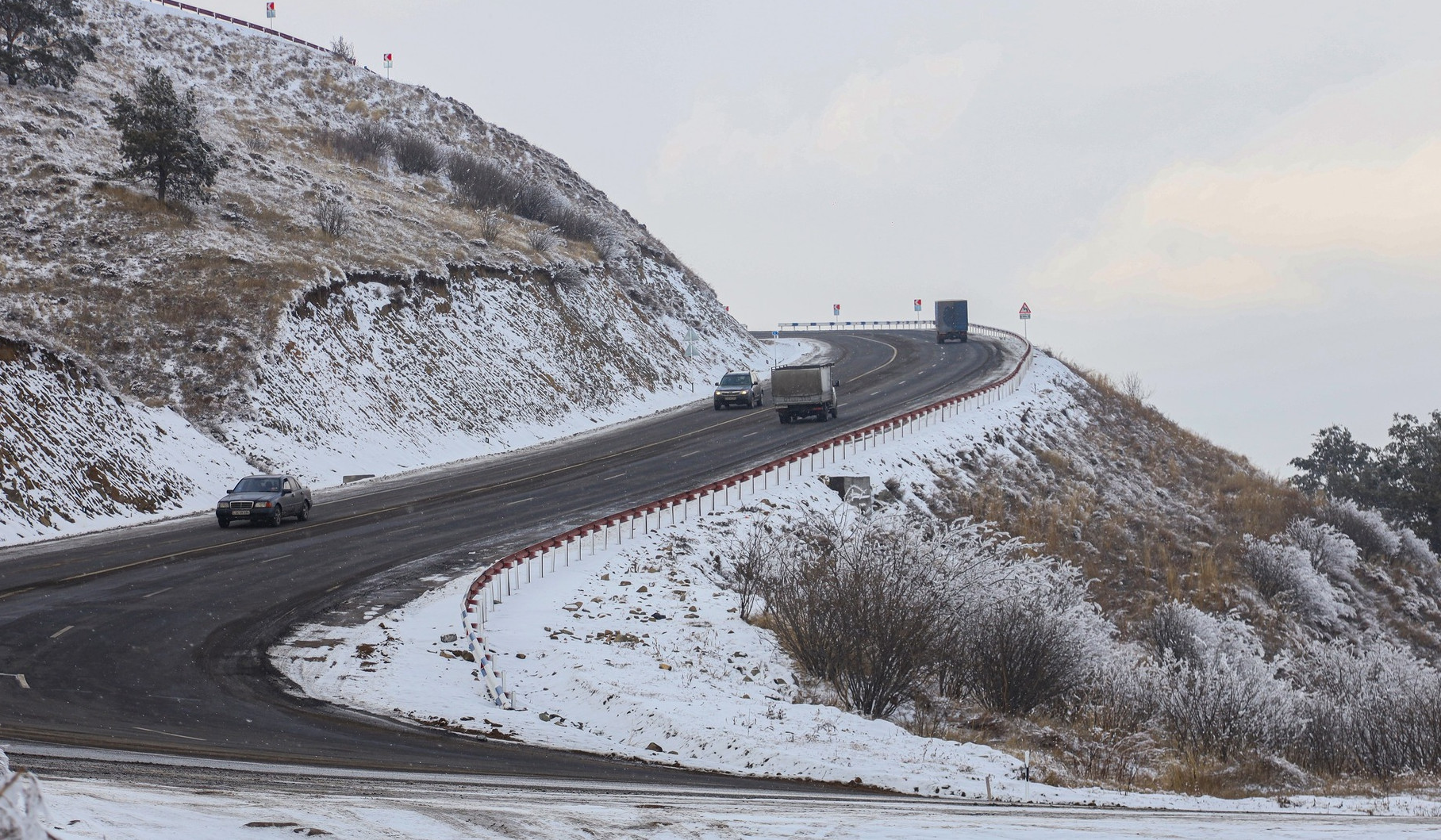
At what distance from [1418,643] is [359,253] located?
1733 inches

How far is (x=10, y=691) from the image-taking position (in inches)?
587

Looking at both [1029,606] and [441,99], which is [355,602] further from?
[441,99]

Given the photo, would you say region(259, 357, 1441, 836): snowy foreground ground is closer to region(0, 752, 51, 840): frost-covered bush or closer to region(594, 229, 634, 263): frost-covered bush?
region(0, 752, 51, 840): frost-covered bush

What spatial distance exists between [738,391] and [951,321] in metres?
28.0

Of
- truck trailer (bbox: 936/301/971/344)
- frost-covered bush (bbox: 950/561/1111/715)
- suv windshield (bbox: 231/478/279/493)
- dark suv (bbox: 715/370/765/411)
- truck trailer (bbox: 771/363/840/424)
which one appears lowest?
frost-covered bush (bbox: 950/561/1111/715)

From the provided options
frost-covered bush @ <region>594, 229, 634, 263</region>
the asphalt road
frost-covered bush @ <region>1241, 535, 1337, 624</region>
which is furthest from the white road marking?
frost-covered bush @ <region>594, 229, 634, 263</region>

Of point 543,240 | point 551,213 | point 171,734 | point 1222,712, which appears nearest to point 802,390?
point 543,240

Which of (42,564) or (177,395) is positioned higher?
(177,395)

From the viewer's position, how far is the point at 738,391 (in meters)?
51.2

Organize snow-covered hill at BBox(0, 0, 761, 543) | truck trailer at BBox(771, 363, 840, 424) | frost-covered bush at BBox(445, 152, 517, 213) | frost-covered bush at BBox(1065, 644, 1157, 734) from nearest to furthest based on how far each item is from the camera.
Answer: frost-covered bush at BBox(1065, 644, 1157, 734) < snow-covered hill at BBox(0, 0, 761, 543) < truck trailer at BBox(771, 363, 840, 424) < frost-covered bush at BBox(445, 152, 517, 213)

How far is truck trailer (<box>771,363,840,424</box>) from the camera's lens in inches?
1768

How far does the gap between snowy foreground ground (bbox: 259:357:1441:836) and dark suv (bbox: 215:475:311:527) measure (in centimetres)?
734

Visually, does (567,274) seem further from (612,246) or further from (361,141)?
(361,141)

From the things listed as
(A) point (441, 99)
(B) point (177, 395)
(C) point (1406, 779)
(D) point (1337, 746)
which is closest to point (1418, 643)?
(D) point (1337, 746)
